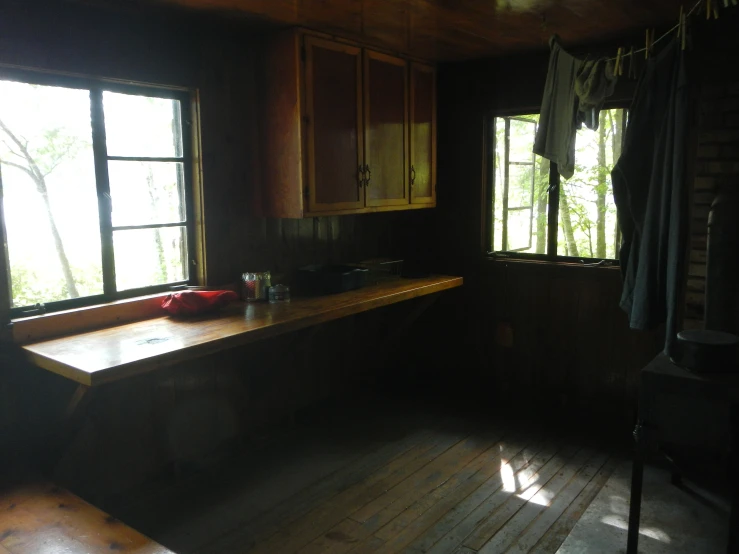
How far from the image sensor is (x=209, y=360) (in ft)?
10.3

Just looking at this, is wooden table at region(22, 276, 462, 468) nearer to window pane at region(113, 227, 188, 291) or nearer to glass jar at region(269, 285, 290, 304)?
glass jar at region(269, 285, 290, 304)

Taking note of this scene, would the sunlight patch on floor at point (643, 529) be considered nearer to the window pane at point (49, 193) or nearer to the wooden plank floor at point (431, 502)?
the wooden plank floor at point (431, 502)

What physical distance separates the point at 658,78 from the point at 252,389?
8.12 feet

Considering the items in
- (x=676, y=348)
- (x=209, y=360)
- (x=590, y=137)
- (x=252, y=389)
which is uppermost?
(x=590, y=137)

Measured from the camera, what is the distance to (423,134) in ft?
12.8

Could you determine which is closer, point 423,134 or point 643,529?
point 643,529

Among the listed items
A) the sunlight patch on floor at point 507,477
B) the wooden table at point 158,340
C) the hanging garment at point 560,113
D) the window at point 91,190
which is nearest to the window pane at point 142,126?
the window at point 91,190

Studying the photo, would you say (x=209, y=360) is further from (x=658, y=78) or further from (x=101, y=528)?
(x=658, y=78)

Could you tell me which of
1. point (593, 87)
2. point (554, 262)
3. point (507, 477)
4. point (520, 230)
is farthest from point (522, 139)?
point (507, 477)

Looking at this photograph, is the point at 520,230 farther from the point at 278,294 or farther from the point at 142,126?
the point at 142,126

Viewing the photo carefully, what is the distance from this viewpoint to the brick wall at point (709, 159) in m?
2.96

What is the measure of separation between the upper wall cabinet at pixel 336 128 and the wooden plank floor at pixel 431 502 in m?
1.35

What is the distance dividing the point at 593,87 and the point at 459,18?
2.31 feet

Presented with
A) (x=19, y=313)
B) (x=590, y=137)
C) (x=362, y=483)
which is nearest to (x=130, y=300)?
(x=19, y=313)
